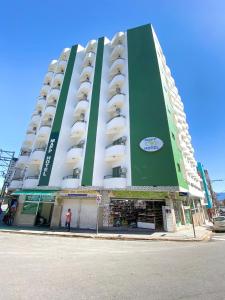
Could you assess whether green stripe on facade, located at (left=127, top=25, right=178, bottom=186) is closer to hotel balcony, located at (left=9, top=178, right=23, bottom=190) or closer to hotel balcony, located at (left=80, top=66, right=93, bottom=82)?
hotel balcony, located at (left=80, top=66, right=93, bottom=82)

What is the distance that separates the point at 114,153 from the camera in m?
22.8

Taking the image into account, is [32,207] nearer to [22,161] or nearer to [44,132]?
[22,161]

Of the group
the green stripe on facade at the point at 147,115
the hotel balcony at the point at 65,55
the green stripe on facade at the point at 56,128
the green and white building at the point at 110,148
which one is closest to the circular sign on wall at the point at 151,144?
the green and white building at the point at 110,148

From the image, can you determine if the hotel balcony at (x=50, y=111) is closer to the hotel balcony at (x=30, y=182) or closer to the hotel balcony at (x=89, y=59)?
the hotel balcony at (x=89, y=59)

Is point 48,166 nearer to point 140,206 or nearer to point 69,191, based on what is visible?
point 69,191

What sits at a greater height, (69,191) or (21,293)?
(69,191)

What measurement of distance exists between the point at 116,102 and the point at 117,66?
7.73 metres

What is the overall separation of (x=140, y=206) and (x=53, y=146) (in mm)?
14486

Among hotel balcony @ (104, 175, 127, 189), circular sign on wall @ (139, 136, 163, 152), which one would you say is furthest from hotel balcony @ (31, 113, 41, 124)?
circular sign on wall @ (139, 136, 163, 152)

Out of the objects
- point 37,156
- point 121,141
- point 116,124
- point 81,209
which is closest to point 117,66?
point 116,124

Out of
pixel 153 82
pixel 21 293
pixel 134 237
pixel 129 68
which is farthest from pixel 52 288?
pixel 129 68

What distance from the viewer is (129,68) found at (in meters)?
29.2

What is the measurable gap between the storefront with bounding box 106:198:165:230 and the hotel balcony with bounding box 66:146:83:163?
25.2 feet

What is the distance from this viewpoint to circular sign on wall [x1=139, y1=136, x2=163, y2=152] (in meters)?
21.3
